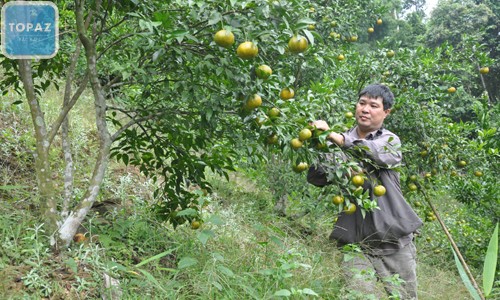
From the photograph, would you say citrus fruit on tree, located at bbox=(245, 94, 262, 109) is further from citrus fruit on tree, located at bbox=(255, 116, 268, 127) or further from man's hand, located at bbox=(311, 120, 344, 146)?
man's hand, located at bbox=(311, 120, 344, 146)

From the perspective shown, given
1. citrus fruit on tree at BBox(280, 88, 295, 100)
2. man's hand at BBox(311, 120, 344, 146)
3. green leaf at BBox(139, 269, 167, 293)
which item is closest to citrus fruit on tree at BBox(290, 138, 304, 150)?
man's hand at BBox(311, 120, 344, 146)

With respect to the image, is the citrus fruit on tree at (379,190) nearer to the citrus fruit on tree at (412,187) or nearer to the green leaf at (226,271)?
the green leaf at (226,271)

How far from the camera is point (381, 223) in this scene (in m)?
2.62

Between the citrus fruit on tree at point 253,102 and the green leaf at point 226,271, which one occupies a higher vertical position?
the citrus fruit on tree at point 253,102

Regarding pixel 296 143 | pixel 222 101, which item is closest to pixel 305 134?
pixel 296 143

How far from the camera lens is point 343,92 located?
447 cm

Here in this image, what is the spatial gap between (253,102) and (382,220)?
3.40 ft

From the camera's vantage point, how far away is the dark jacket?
261 centimetres

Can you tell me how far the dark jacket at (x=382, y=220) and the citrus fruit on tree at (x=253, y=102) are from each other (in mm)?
584

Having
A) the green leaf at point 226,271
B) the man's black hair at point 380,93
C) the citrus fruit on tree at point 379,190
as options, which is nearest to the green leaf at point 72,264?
the green leaf at point 226,271

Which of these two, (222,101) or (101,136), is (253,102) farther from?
(101,136)

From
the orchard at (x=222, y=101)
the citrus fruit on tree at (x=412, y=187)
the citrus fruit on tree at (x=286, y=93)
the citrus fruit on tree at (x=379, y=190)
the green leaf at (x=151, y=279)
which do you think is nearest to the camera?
the orchard at (x=222, y=101)

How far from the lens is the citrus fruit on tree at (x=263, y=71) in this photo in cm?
207

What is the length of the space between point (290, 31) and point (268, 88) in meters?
0.40
